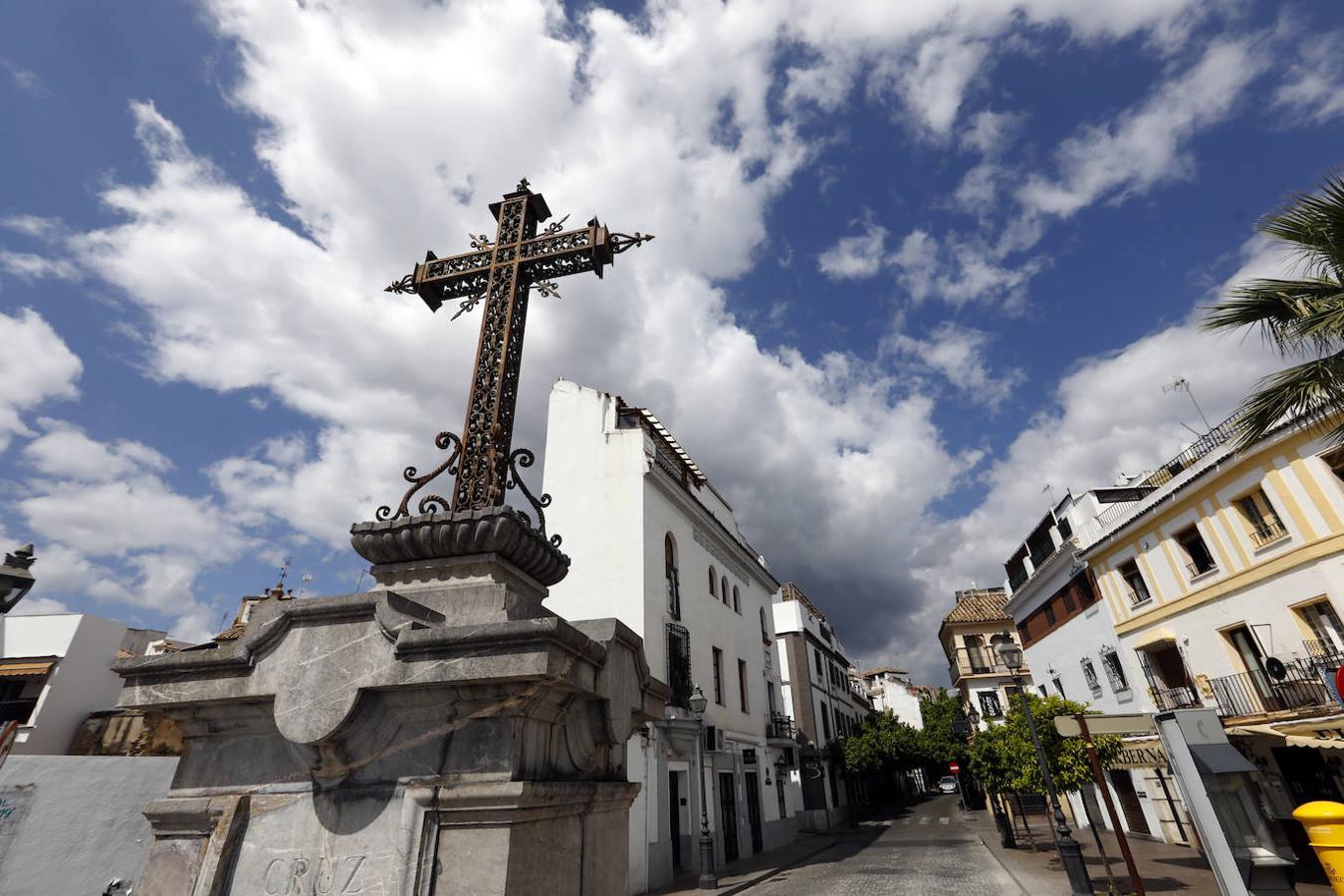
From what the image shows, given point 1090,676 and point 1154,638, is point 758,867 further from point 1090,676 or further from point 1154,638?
point 1090,676

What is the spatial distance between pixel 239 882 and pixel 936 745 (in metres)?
41.0

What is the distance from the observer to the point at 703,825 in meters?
15.5

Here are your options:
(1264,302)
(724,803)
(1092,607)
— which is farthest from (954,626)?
(1264,302)

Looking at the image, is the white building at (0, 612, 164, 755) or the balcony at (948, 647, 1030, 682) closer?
the white building at (0, 612, 164, 755)

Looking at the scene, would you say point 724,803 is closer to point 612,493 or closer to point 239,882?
point 612,493

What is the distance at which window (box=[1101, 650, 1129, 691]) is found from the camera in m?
18.0

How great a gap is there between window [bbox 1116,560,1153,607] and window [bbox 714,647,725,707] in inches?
476

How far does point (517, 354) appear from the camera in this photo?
4480 mm

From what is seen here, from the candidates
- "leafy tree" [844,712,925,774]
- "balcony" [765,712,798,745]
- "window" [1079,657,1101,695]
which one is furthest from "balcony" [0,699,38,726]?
"leafy tree" [844,712,925,774]

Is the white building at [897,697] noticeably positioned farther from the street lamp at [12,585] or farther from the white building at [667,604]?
the street lamp at [12,585]

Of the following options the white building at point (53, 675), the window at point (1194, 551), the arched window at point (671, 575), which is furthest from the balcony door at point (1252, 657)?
the white building at point (53, 675)

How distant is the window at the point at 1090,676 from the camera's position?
1958 centimetres

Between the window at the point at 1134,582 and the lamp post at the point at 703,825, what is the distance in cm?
1256

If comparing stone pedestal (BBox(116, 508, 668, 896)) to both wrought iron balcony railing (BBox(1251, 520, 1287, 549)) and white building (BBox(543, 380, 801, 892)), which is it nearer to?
white building (BBox(543, 380, 801, 892))
